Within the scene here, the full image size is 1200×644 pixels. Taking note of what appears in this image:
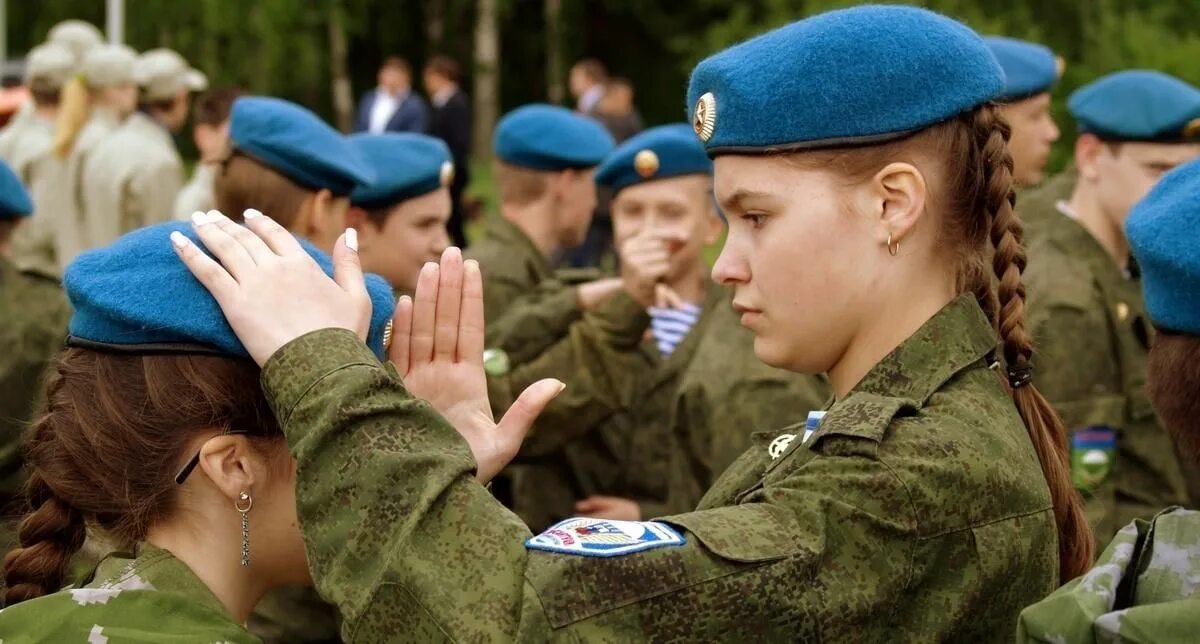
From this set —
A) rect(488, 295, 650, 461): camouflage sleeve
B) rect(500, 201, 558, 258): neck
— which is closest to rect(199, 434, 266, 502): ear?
rect(488, 295, 650, 461): camouflage sleeve

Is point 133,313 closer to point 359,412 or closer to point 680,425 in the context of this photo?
point 359,412

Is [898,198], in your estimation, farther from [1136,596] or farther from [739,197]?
[1136,596]

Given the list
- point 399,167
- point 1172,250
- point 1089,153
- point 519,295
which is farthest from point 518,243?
point 1172,250

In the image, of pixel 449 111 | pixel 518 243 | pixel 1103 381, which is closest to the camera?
pixel 1103 381

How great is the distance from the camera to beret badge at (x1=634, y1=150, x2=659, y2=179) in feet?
19.9

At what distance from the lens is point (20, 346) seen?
5.62m

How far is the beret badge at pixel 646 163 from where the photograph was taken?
6078 mm

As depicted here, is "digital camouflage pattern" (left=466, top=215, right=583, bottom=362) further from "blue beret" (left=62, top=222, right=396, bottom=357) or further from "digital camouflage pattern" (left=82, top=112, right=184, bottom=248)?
"digital camouflage pattern" (left=82, top=112, right=184, bottom=248)

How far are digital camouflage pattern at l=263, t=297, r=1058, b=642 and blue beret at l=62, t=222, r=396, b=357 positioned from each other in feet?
0.89

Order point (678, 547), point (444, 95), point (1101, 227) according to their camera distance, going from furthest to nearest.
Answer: point (444, 95) < point (1101, 227) < point (678, 547)

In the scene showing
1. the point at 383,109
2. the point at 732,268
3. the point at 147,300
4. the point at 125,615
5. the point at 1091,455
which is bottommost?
the point at 383,109

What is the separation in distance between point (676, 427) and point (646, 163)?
3.90 ft

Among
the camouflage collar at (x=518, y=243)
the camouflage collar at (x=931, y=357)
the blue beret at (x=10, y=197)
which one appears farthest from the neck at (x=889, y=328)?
the blue beret at (x=10, y=197)

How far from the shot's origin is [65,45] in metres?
11.3
